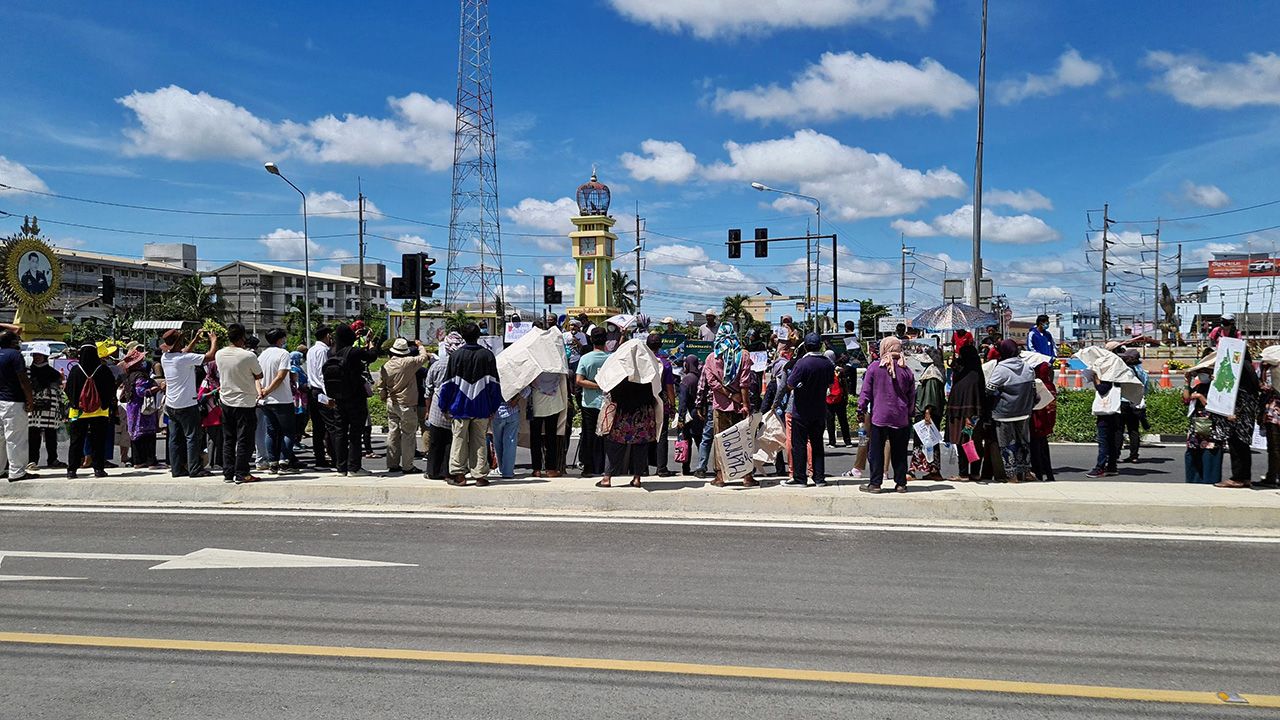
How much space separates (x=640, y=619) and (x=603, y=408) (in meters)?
4.12

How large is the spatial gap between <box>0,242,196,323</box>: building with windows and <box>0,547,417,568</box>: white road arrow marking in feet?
263

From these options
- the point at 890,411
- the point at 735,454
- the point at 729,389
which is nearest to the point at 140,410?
the point at 729,389

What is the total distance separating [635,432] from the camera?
9.27 meters

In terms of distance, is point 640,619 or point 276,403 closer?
point 640,619

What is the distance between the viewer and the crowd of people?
934cm

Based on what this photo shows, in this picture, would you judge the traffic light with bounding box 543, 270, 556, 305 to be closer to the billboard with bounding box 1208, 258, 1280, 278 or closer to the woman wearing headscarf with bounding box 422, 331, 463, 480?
the woman wearing headscarf with bounding box 422, 331, 463, 480

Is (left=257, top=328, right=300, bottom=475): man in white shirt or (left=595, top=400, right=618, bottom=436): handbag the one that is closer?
(left=595, top=400, right=618, bottom=436): handbag

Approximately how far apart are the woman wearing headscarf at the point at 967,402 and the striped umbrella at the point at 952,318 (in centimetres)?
713

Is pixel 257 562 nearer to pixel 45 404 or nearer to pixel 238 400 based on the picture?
pixel 238 400

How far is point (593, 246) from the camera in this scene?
78.0 metres

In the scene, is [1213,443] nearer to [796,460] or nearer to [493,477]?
[796,460]

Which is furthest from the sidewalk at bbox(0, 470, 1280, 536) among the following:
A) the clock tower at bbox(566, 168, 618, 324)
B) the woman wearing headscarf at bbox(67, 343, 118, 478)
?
the clock tower at bbox(566, 168, 618, 324)

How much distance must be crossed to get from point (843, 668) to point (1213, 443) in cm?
724

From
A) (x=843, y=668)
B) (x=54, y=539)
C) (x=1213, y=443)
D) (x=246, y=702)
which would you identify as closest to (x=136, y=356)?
(x=54, y=539)
